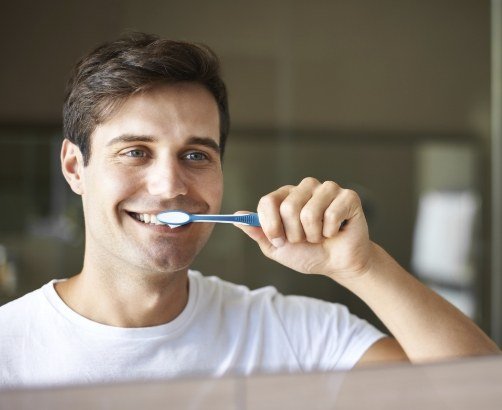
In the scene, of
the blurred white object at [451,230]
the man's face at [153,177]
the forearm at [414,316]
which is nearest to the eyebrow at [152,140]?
the man's face at [153,177]

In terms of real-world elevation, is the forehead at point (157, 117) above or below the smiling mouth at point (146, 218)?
above

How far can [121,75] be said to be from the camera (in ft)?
1.06

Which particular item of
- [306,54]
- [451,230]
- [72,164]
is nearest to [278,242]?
[72,164]

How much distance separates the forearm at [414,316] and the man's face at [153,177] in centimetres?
11

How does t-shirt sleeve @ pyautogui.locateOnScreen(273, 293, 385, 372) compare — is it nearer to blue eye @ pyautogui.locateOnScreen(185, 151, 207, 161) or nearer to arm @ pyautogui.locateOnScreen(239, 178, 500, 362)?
arm @ pyautogui.locateOnScreen(239, 178, 500, 362)

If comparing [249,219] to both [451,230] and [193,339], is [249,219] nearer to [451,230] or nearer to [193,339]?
[193,339]

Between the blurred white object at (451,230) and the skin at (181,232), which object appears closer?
the skin at (181,232)

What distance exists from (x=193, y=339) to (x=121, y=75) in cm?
16

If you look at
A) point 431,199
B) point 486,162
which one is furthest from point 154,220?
point 486,162

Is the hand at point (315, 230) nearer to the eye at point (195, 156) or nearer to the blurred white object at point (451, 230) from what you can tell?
the eye at point (195, 156)

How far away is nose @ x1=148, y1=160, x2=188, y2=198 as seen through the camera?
0.32 meters

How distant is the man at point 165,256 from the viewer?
0.32 meters

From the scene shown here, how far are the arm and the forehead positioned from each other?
0.19 feet

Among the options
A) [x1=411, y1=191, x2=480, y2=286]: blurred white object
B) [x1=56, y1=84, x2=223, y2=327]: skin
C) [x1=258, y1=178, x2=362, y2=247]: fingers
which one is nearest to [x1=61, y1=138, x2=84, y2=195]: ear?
[x1=56, y1=84, x2=223, y2=327]: skin
